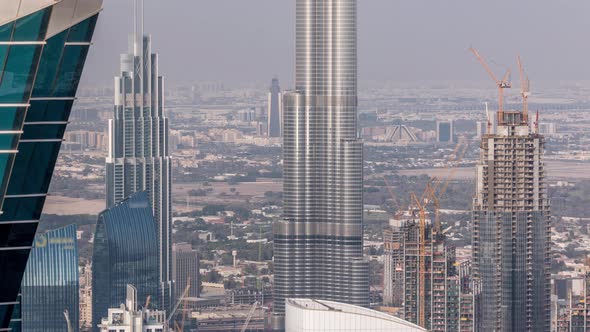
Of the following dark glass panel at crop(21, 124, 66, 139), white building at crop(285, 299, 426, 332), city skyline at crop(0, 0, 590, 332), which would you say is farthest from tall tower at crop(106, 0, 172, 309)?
dark glass panel at crop(21, 124, 66, 139)

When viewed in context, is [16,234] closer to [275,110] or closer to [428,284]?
[428,284]

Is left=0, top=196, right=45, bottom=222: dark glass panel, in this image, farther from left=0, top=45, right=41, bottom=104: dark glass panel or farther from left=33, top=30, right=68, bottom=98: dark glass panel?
left=0, top=45, right=41, bottom=104: dark glass panel

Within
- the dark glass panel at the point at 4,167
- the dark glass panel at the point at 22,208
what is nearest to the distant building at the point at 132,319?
the dark glass panel at the point at 22,208

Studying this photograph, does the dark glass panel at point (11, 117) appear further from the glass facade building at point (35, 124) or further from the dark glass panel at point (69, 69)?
the dark glass panel at point (69, 69)

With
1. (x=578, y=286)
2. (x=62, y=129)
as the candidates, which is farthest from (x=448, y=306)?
(x=62, y=129)

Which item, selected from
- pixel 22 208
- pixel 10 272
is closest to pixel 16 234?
pixel 22 208

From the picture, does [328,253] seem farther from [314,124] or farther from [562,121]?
[562,121]
